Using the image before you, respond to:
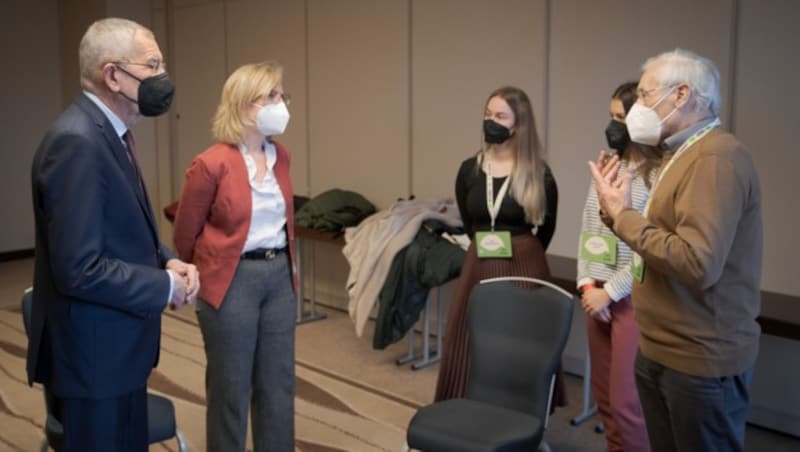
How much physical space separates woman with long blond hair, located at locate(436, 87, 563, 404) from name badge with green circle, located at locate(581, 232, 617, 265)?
0.33 metres

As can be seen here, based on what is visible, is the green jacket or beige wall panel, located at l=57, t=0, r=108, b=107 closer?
the green jacket

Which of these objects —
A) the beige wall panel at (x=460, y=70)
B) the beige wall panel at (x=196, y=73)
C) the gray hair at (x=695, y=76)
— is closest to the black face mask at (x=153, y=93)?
the gray hair at (x=695, y=76)

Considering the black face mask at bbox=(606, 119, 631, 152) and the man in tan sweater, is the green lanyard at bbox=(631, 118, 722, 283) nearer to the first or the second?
the man in tan sweater

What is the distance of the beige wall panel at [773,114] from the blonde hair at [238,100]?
2.16m

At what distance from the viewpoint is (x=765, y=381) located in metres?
3.43

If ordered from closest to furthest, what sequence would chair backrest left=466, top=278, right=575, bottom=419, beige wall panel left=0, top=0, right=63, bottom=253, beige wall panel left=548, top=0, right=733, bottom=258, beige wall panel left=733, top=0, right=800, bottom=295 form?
chair backrest left=466, top=278, right=575, bottom=419
beige wall panel left=733, top=0, right=800, bottom=295
beige wall panel left=548, top=0, right=733, bottom=258
beige wall panel left=0, top=0, right=63, bottom=253

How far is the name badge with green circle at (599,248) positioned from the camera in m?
2.62

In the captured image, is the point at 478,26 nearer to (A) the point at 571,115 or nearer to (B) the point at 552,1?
(B) the point at 552,1

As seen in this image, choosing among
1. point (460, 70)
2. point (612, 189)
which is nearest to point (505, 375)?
point (612, 189)

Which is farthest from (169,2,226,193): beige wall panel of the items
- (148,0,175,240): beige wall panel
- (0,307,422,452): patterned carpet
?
(0,307,422,452): patterned carpet

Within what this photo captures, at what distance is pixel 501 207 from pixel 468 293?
390 millimetres

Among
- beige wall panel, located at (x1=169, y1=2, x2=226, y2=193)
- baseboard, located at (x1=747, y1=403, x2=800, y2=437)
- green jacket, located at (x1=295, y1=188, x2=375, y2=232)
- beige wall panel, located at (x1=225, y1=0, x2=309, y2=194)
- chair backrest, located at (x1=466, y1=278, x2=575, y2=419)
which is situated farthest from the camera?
beige wall panel, located at (x1=169, y1=2, x2=226, y2=193)

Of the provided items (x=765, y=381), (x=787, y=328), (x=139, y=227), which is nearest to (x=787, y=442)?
(x=765, y=381)

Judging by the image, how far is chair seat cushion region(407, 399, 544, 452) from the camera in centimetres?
219
